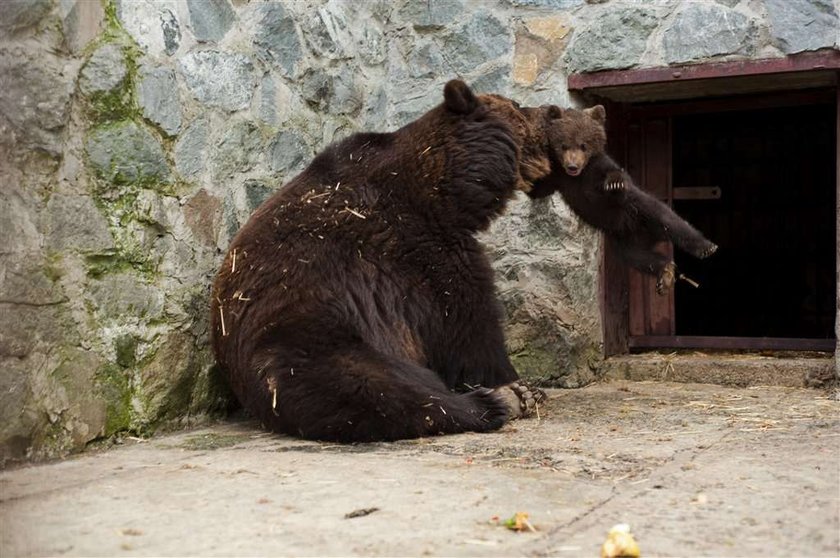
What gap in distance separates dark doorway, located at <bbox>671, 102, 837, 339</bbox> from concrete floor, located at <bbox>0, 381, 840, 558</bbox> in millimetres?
6421

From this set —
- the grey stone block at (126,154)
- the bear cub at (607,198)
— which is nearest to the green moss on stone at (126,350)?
the grey stone block at (126,154)

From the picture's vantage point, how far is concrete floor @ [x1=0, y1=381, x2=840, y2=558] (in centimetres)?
261

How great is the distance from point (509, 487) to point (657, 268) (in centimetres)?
254

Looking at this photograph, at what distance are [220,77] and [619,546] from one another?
3518 mm

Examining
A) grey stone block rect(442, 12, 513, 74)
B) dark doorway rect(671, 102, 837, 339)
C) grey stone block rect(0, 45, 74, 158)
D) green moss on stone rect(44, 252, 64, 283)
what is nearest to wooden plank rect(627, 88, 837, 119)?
grey stone block rect(442, 12, 513, 74)

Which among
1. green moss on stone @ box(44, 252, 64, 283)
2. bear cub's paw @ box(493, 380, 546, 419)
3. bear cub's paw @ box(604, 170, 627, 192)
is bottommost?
bear cub's paw @ box(493, 380, 546, 419)

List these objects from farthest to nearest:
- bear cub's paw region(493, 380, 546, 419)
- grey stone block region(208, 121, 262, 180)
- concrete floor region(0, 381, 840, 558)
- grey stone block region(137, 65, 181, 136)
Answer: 1. grey stone block region(208, 121, 262, 180)
2. bear cub's paw region(493, 380, 546, 419)
3. grey stone block region(137, 65, 181, 136)
4. concrete floor region(0, 381, 840, 558)

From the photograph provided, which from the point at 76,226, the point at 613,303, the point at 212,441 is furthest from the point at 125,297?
the point at 613,303

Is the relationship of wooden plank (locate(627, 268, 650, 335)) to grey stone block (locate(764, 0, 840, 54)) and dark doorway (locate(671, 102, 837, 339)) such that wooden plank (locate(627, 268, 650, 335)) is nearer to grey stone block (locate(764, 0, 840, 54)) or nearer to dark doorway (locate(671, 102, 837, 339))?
grey stone block (locate(764, 0, 840, 54))

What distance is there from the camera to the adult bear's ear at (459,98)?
492cm

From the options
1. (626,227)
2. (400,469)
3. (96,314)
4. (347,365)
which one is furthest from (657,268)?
(96,314)

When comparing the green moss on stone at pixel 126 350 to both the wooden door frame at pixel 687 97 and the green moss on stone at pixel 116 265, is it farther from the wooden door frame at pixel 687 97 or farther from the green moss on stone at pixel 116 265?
the wooden door frame at pixel 687 97

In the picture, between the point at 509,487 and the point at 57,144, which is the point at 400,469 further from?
the point at 57,144

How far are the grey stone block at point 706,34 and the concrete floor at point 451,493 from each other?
2268 millimetres
